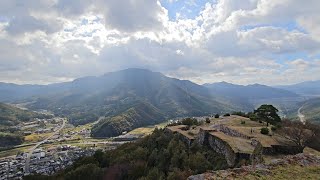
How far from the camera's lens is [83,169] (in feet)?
198

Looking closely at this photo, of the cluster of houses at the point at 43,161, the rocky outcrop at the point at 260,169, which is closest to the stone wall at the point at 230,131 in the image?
the rocky outcrop at the point at 260,169

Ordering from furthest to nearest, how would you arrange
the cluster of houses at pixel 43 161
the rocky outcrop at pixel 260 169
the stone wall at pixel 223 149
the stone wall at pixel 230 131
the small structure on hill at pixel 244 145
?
the cluster of houses at pixel 43 161
the stone wall at pixel 230 131
the stone wall at pixel 223 149
the small structure on hill at pixel 244 145
the rocky outcrop at pixel 260 169

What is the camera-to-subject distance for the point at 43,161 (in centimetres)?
12225

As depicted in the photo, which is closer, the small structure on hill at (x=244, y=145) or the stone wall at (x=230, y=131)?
the small structure on hill at (x=244, y=145)

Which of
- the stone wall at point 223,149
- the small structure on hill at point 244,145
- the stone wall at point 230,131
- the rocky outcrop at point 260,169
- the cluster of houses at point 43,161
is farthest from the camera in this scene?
the cluster of houses at point 43,161

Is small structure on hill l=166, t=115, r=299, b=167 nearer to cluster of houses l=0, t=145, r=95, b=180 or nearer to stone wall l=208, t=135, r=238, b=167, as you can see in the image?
stone wall l=208, t=135, r=238, b=167

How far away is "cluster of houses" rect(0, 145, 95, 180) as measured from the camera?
106 m

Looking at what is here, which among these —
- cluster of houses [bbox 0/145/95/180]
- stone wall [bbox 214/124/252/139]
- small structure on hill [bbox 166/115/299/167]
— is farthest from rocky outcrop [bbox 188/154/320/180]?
cluster of houses [bbox 0/145/95/180]

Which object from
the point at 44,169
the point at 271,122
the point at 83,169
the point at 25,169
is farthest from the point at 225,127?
the point at 25,169

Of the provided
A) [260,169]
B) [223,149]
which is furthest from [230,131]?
[260,169]

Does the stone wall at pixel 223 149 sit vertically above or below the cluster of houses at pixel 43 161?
above

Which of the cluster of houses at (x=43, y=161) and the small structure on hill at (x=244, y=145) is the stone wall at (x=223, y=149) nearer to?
the small structure on hill at (x=244, y=145)

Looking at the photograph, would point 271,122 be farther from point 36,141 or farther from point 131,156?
point 36,141

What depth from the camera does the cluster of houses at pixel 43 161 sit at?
106 metres
